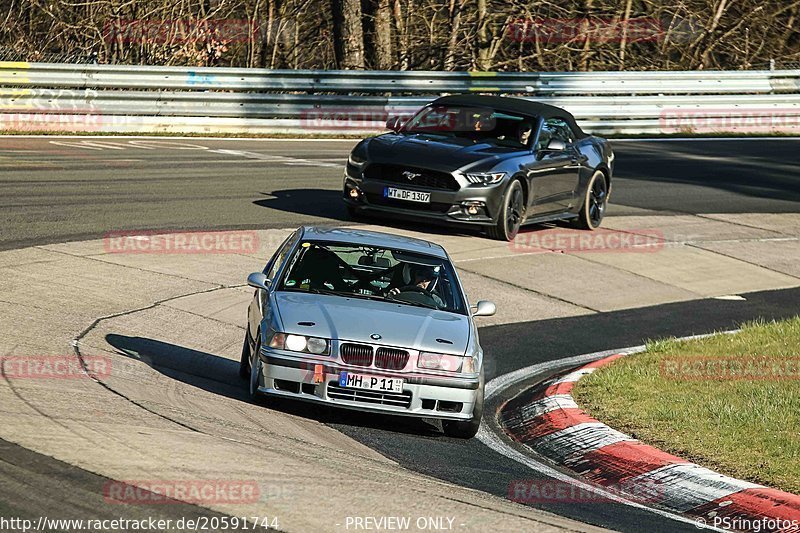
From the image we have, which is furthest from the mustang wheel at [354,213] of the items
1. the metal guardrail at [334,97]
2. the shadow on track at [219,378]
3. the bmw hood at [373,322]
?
the metal guardrail at [334,97]

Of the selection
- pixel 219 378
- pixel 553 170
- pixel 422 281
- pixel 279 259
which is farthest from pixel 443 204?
pixel 219 378

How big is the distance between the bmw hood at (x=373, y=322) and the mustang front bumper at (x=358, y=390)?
197 mm

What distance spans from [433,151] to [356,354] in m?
7.54

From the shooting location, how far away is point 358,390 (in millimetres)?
7980

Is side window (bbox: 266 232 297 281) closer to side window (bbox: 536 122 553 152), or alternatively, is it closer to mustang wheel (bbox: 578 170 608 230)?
side window (bbox: 536 122 553 152)

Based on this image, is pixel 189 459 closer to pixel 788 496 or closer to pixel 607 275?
pixel 788 496

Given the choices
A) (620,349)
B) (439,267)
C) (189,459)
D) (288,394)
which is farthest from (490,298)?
(189,459)

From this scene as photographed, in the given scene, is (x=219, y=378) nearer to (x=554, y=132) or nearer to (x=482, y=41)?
(x=554, y=132)

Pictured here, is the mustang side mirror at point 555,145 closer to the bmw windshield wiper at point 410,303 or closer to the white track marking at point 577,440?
the bmw windshield wiper at point 410,303

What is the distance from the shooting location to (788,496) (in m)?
6.86

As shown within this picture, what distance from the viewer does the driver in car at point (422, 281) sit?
912cm

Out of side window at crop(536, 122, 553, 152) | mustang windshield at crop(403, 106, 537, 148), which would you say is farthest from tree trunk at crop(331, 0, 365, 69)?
side window at crop(536, 122, 553, 152)

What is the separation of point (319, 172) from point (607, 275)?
641cm

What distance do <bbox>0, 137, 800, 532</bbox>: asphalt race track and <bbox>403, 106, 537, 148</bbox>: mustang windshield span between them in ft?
5.76
